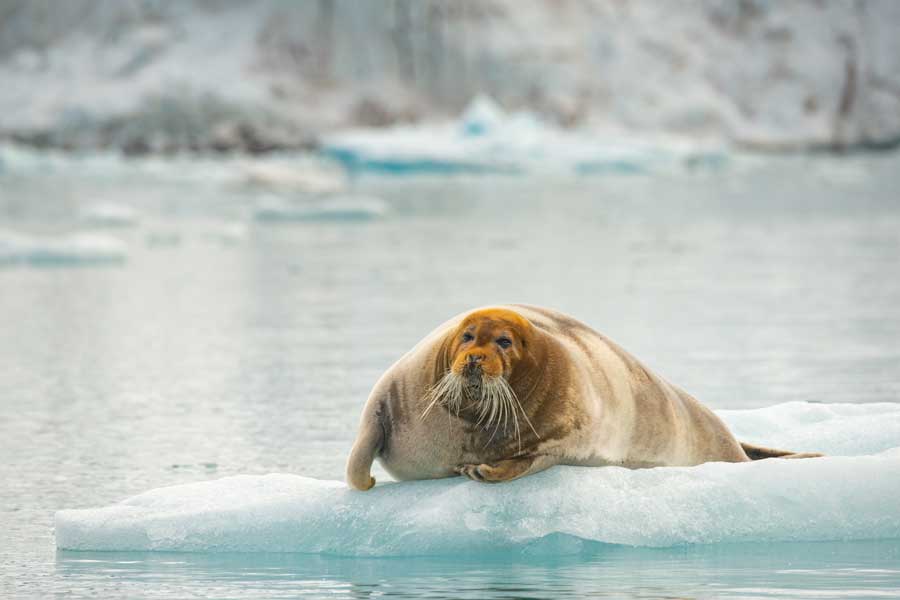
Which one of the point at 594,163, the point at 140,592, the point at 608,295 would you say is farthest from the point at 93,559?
the point at 594,163

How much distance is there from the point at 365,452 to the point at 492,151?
3704 cm

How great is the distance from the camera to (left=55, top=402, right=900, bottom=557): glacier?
5168mm

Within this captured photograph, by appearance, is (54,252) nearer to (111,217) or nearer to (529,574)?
(111,217)

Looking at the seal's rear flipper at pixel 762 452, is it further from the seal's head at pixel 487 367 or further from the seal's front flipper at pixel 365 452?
the seal's front flipper at pixel 365 452

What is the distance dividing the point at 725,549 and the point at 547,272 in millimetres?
11395

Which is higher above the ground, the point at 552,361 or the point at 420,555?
the point at 552,361

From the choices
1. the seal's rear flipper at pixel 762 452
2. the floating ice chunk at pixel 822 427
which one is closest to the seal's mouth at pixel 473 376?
the seal's rear flipper at pixel 762 452

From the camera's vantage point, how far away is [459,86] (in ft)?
202

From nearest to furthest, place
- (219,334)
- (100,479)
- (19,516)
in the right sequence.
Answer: (19,516)
(100,479)
(219,334)

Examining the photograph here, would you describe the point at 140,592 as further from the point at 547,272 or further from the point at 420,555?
the point at 547,272

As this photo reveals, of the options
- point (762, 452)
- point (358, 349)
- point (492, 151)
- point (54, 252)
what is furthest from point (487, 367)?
point (492, 151)

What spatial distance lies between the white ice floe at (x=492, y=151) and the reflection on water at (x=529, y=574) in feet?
119

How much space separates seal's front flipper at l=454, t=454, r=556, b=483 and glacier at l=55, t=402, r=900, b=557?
4 cm

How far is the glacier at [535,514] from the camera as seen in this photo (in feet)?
17.0
